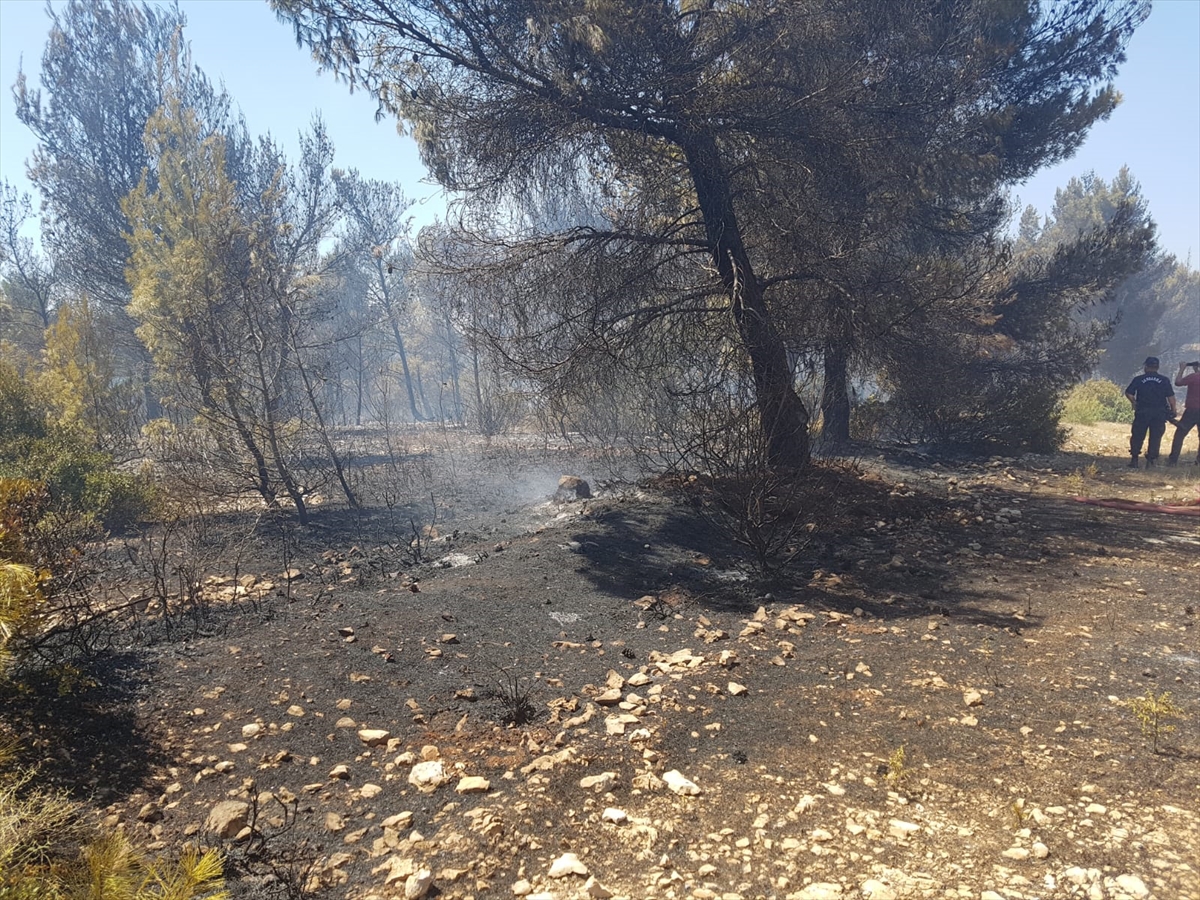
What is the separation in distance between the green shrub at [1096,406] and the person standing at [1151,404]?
7561mm

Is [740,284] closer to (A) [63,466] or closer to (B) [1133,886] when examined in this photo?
(B) [1133,886]

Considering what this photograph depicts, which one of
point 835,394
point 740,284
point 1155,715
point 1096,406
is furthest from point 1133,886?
point 1096,406

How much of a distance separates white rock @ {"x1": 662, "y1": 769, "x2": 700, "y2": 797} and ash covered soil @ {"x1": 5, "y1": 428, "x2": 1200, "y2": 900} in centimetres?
1

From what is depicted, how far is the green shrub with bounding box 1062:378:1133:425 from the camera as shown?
18047 millimetres

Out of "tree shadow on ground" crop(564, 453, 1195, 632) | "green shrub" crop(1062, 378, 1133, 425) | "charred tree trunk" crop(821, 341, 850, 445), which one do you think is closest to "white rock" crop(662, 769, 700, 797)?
"tree shadow on ground" crop(564, 453, 1195, 632)

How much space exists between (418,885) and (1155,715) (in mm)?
3064

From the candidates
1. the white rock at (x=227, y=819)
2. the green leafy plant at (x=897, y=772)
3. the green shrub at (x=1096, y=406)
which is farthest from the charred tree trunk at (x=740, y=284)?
the green shrub at (x=1096, y=406)

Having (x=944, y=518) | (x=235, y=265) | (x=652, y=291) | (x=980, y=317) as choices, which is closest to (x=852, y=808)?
(x=944, y=518)

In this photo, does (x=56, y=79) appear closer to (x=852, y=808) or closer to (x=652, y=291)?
(x=652, y=291)

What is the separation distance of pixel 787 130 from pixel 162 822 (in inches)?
292

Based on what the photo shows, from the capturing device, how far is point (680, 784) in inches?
107

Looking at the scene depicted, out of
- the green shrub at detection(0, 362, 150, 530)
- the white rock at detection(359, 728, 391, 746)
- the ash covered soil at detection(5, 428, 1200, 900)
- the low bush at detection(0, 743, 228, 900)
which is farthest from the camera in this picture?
the green shrub at detection(0, 362, 150, 530)

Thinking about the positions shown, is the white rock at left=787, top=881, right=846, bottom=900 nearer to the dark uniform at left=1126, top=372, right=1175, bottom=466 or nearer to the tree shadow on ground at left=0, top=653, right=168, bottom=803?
the tree shadow on ground at left=0, top=653, right=168, bottom=803

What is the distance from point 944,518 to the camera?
7281 millimetres
